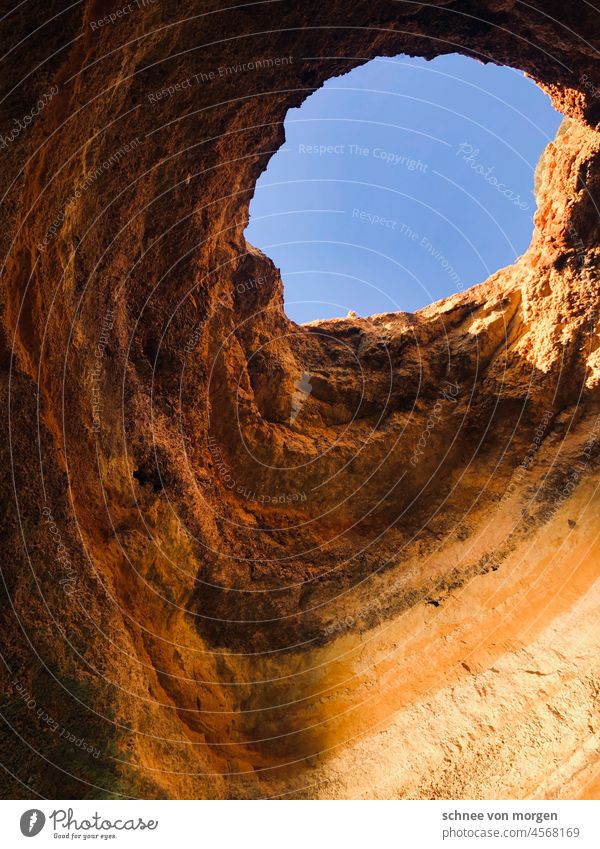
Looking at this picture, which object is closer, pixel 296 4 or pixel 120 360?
pixel 296 4

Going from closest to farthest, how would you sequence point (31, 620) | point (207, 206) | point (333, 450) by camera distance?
point (31, 620)
point (207, 206)
point (333, 450)

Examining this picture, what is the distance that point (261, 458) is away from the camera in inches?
557

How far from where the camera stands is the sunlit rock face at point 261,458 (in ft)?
27.3

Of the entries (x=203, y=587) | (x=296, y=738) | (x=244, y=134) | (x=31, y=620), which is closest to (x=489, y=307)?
(x=244, y=134)

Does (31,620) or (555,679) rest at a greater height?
(31,620)

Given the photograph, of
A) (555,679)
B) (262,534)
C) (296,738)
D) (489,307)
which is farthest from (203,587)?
(489,307)

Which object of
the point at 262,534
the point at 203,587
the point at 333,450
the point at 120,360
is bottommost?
the point at 203,587

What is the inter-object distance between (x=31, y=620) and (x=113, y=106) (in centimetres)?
805

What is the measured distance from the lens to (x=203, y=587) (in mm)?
12211

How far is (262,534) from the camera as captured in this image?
45.0 feet

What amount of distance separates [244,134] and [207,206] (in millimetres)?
1743

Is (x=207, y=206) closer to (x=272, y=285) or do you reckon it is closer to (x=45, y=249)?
(x=272, y=285)

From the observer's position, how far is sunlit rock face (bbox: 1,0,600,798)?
8312 mm

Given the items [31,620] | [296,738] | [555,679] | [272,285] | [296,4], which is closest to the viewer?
[31,620]
